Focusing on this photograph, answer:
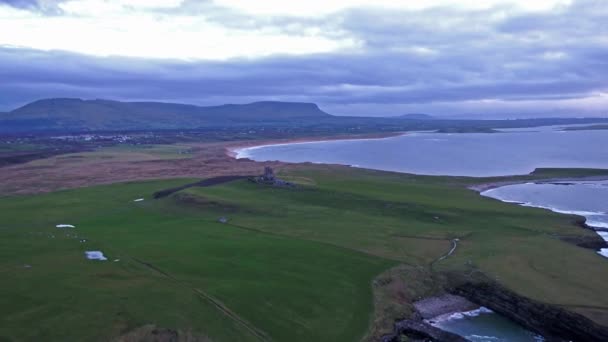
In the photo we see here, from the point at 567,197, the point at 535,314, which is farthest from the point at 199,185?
the point at 535,314

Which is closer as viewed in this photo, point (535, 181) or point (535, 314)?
point (535, 314)

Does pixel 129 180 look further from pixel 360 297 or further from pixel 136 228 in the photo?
pixel 360 297

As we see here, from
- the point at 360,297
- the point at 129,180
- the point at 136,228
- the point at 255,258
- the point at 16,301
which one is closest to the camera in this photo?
the point at 16,301

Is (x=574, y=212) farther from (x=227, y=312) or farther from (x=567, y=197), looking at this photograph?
(x=227, y=312)

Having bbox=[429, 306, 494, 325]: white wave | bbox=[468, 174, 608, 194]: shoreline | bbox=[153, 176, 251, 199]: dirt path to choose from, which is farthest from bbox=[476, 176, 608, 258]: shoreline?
bbox=[153, 176, 251, 199]: dirt path

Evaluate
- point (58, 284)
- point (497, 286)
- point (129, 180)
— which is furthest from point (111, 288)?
point (129, 180)

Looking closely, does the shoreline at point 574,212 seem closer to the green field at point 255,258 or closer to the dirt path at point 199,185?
the green field at point 255,258
